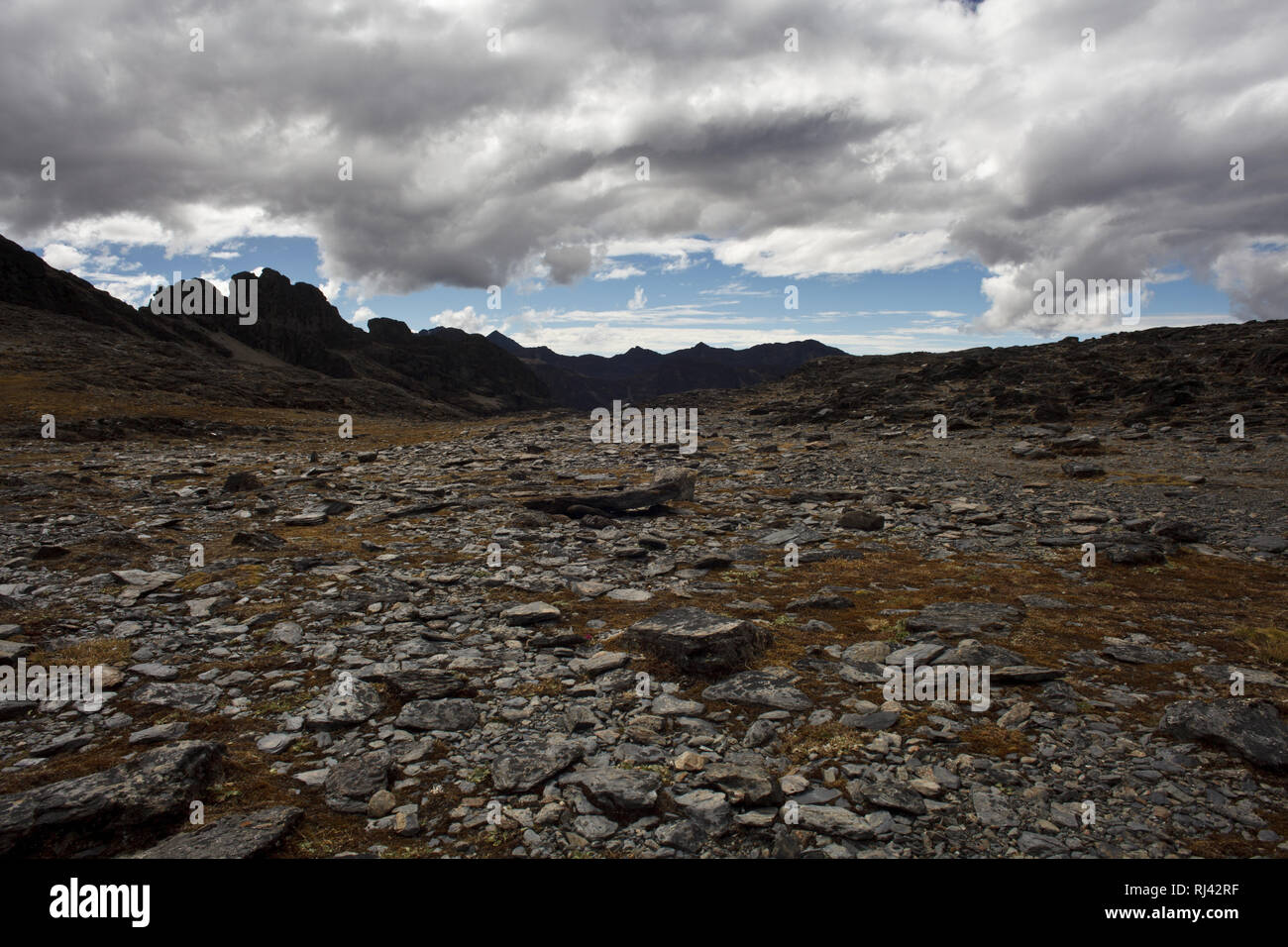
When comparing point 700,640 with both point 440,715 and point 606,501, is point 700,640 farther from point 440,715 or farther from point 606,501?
point 606,501

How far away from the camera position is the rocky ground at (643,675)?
15.6 ft

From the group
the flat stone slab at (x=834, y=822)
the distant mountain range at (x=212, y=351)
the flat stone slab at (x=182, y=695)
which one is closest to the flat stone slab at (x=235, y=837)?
the flat stone slab at (x=182, y=695)

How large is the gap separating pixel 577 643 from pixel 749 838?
419cm

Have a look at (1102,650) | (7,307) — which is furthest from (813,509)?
(7,307)

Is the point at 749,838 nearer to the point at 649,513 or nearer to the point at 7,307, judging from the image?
the point at 649,513

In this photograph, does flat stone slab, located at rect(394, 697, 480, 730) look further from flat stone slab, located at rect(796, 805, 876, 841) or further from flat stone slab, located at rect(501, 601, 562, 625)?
flat stone slab, located at rect(796, 805, 876, 841)

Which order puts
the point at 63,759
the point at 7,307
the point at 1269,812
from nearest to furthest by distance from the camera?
the point at 1269,812
the point at 63,759
the point at 7,307

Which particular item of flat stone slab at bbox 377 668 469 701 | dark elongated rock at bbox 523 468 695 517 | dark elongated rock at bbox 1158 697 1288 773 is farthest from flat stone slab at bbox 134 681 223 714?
dark elongated rock at bbox 523 468 695 517

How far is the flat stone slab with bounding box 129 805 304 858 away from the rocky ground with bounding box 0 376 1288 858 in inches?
1.0

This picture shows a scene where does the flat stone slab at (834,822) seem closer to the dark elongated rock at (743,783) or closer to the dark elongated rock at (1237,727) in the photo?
the dark elongated rock at (743,783)

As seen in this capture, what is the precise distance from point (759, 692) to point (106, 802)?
5.82 m

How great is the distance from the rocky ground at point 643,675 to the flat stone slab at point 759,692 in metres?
0.04

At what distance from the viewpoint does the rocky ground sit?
187 inches

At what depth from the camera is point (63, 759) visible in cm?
563
